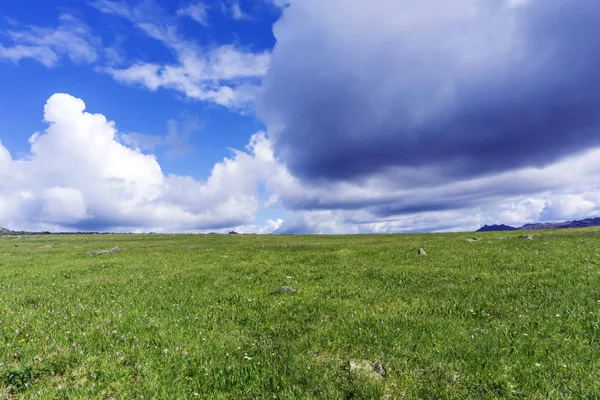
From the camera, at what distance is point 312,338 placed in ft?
28.8

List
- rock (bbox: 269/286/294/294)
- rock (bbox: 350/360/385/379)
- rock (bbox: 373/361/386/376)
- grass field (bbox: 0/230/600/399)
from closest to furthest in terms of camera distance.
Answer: grass field (bbox: 0/230/600/399) < rock (bbox: 350/360/385/379) < rock (bbox: 373/361/386/376) < rock (bbox: 269/286/294/294)

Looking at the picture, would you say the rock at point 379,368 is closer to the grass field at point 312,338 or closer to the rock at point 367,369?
the rock at point 367,369

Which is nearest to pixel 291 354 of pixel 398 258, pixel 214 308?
pixel 214 308

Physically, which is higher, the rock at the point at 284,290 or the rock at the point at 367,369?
the rock at the point at 284,290

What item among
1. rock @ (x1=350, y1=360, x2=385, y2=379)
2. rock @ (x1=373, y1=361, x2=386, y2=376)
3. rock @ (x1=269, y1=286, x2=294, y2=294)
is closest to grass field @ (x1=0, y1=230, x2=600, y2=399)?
rock @ (x1=350, y1=360, x2=385, y2=379)

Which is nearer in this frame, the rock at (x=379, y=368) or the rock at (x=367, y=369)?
the rock at (x=367, y=369)

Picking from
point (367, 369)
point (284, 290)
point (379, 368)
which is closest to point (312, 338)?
point (367, 369)

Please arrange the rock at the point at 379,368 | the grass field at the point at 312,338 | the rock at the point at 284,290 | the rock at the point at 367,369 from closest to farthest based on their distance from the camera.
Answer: the grass field at the point at 312,338 → the rock at the point at 367,369 → the rock at the point at 379,368 → the rock at the point at 284,290

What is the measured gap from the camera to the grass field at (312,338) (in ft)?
20.9

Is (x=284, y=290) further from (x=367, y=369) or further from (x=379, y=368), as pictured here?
(x=379, y=368)

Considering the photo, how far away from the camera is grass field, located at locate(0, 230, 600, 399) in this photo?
6.36 metres

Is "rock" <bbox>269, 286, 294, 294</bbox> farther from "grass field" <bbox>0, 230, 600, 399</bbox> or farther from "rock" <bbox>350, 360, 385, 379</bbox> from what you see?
"rock" <bbox>350, 360, 385, 379</bbox>

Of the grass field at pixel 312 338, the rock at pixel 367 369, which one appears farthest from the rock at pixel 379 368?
the grass field at pixel 312 338

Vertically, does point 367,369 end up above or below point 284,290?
below
